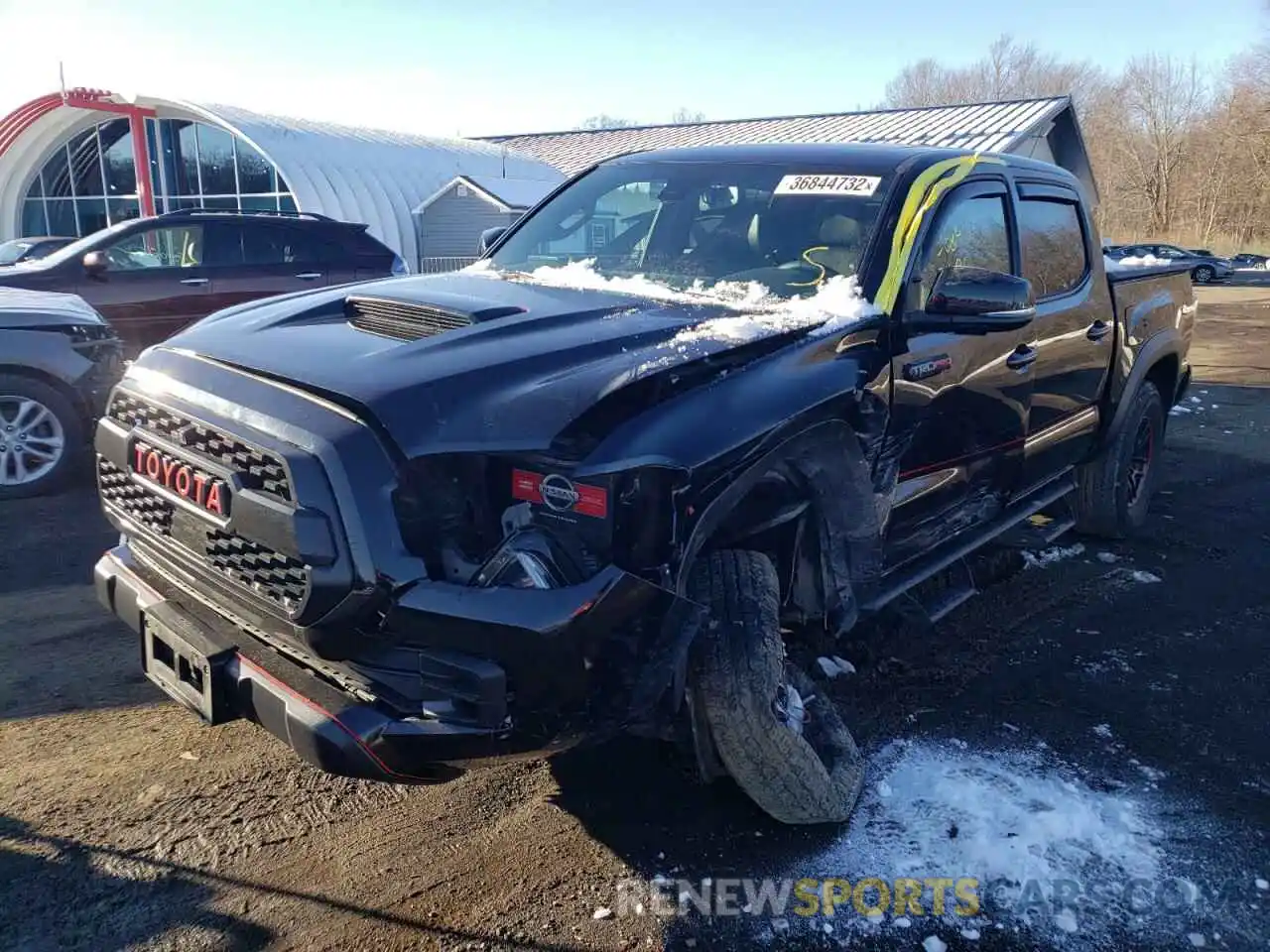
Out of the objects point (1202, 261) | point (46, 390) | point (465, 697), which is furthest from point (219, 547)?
point (1202, 261)

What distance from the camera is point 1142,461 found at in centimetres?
626

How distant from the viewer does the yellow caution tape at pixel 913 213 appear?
3488 millimetres

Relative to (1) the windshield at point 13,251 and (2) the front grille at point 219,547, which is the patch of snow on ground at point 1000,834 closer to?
(2) the front grille at point 219,547

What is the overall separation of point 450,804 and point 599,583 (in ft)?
4.27

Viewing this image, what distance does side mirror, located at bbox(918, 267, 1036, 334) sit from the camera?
11.3 feet

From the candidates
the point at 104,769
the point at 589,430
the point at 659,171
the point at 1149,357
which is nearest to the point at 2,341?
the point at 104,769

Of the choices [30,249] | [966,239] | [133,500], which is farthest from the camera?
[30,249]

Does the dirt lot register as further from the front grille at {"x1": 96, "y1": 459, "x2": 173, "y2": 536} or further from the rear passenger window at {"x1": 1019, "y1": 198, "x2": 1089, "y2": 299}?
the rear passenger window at {"x1": 1019, "y1": 198, "x2": 1089, "y2": 299}

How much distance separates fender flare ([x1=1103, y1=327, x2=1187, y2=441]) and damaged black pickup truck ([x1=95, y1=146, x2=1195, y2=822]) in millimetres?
1464

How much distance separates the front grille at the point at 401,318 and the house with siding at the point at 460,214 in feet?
58.2

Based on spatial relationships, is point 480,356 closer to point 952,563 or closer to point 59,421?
point 952,563

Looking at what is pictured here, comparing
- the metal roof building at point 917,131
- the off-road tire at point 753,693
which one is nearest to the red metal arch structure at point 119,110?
the metal roof building at point 917,131

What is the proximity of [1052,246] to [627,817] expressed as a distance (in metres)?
3.31

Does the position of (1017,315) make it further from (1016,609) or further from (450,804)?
(450,804)
